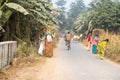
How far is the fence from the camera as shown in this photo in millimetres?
13156

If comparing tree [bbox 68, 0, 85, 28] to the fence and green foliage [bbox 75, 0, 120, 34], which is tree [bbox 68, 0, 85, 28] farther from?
the fence

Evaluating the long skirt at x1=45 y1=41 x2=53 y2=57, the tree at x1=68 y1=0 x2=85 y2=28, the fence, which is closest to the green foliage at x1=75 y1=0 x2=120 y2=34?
the long skirt at x1=45 y1=41 x2=53 y2=57

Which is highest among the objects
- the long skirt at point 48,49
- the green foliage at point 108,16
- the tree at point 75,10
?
the tree at point 75,10

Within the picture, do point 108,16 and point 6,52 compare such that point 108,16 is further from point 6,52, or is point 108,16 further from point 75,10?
point 75,10

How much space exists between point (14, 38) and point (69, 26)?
6752 centimetres

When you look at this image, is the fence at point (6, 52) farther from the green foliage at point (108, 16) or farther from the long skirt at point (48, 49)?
the green foliage at point (108, 16)

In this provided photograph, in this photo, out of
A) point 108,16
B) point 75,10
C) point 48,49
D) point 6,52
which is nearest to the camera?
point 6,52

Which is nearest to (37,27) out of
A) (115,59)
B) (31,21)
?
(31,21)

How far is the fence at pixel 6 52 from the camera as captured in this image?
1316cm

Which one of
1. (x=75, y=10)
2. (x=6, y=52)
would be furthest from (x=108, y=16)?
(x=75, y=10)

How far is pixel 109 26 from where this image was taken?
126 feet

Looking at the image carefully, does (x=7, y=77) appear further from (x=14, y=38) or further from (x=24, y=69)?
(x=14, y=38)

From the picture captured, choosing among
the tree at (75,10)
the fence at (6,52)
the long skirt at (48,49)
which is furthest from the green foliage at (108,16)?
the tree at (75,10)

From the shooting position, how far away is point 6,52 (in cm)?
1398
